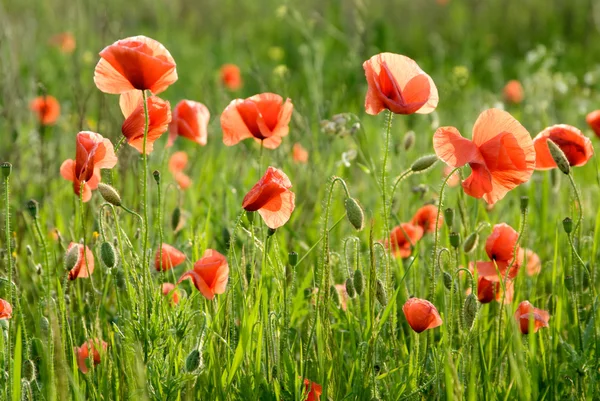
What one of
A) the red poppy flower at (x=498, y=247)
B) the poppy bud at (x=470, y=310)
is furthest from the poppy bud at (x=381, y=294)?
the red poppy flower at (x=498, y=247)

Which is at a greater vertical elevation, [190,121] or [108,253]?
[190,121]

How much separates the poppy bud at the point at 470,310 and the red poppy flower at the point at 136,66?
2.26ft

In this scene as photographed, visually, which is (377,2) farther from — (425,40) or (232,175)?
(232,175)

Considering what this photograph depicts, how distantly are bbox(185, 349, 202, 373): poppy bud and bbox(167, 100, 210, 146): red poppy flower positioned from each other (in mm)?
828

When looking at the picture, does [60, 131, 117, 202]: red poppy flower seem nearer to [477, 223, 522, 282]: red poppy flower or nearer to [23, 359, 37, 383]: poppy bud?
[23, 359, 37, 383]: poppy bud

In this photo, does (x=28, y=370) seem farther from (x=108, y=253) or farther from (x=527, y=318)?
(x=527, y=318)

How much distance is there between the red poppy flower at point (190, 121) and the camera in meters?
2.13

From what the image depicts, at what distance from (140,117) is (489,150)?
675 millimetres

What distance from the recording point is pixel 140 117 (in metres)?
1.66

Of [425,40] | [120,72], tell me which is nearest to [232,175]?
[120,72]

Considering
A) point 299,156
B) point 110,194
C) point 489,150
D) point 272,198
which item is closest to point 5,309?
point 110,194

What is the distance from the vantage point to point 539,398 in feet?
5.63

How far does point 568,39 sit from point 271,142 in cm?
699

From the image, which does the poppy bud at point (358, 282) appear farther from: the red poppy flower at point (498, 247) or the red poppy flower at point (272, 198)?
the red poppy flower at point (498, 247)
